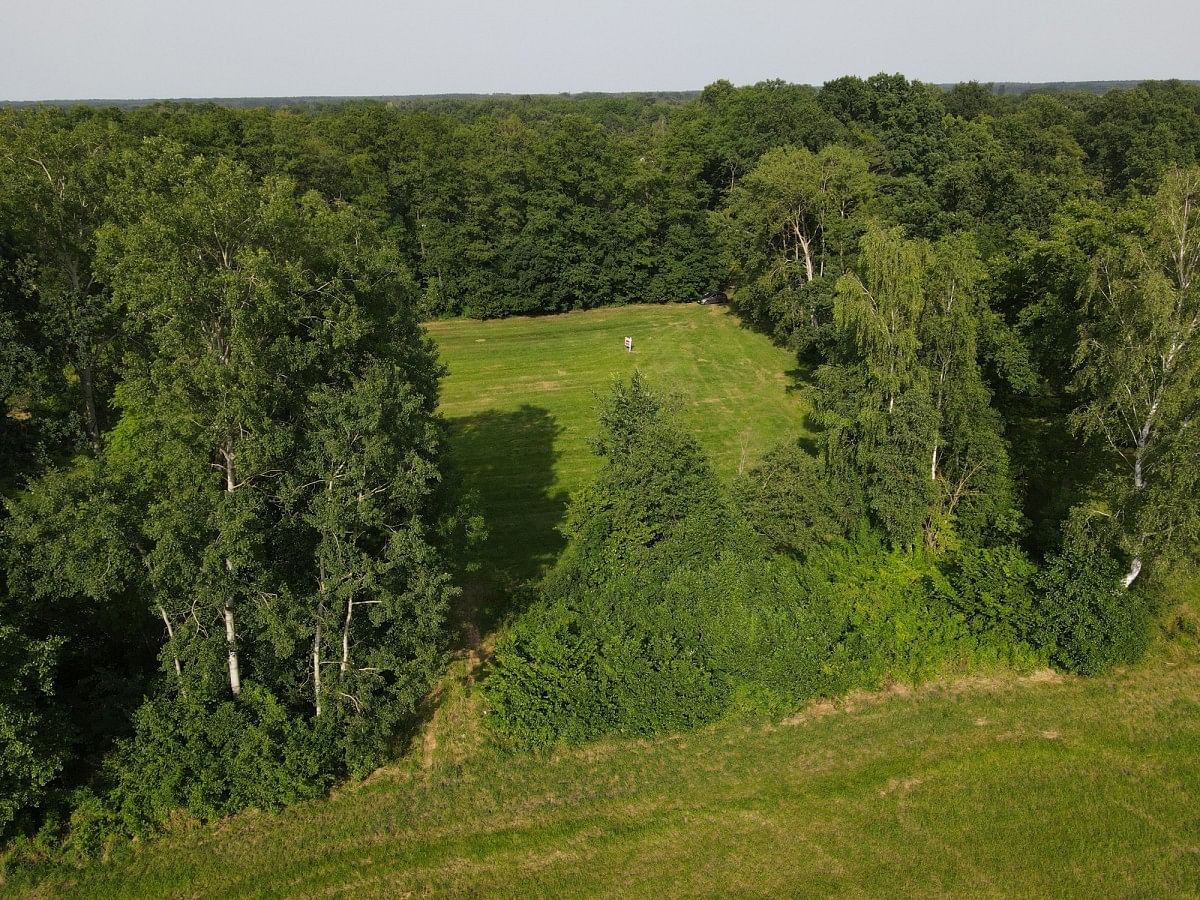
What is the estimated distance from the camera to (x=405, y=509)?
59.8 ft

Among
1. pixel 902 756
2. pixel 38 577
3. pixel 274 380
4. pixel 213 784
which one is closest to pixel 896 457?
pixel 902 756

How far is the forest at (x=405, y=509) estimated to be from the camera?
1573 cm

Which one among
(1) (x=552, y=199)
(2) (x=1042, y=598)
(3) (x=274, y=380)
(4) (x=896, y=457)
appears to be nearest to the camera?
(3) (x=274, y=380)

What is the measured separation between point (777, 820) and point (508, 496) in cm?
1686

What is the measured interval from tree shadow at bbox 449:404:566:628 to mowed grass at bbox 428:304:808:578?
0.23 ft

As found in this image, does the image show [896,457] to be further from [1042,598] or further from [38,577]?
[38,577]

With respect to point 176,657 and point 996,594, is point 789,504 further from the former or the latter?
point 176,657

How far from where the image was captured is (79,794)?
16156mm

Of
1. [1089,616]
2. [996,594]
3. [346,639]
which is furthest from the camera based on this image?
[996,594]

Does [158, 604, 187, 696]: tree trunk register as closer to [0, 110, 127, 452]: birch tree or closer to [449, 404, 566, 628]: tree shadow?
[449, 404, 566, 628]: tree shadow

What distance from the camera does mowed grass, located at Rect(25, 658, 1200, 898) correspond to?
15.6 meters

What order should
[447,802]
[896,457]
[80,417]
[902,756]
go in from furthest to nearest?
[80,417]
[896,457]
[902,756]
[447,802]

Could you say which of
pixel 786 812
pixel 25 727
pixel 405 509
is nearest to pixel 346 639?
pixel 405 509

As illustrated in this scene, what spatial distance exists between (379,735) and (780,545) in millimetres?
12743
